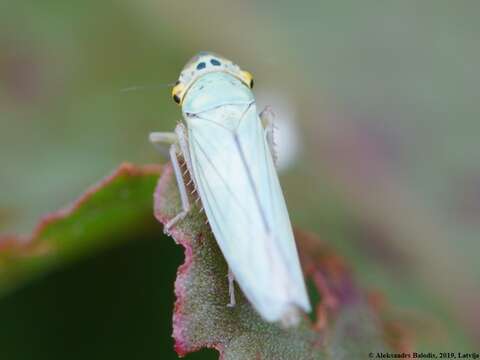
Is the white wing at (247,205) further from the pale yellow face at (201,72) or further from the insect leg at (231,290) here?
the pale yellow face at (201,72)

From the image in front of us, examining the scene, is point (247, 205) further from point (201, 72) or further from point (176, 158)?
point (201, 72)

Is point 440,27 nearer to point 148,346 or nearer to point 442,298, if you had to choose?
point 442,298

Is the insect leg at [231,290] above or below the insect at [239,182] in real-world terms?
below

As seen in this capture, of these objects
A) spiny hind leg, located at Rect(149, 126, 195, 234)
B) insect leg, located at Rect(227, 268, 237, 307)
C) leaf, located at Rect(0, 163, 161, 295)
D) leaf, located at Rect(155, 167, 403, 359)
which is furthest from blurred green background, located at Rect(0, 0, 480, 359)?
insect leg, located at Rect(227, 268, 237, 307)

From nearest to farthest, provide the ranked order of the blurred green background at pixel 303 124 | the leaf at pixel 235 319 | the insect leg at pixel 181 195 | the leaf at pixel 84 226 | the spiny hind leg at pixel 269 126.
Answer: the leaf at pixel 235 319 → the insect leg at pixel 181 195 → the leaf at pixel 84 226 → the spiny hind leg at pixel 269 126 → the blurred green background at pixel 303 124

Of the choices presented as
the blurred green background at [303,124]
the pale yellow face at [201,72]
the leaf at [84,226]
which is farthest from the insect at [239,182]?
the blurred green background at [303,124]
